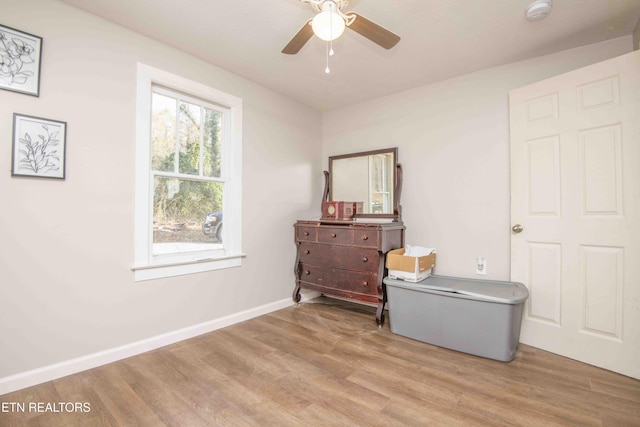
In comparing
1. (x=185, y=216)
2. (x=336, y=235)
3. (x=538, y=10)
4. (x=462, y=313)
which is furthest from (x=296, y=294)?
(x=538, y=10)

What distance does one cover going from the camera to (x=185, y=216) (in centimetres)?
258

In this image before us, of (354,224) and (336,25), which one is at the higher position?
(336,25)

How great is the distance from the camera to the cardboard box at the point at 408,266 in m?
2.53

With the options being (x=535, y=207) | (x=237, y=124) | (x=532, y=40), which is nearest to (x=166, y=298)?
(x=237, y=124)

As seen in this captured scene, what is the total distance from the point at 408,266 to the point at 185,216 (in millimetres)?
2028

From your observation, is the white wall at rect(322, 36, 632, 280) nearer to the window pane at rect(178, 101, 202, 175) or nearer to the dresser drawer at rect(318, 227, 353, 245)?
the dresser drawer at rect(318, 227, 353, 245)

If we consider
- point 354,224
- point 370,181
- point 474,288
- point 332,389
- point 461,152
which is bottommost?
point 332,389

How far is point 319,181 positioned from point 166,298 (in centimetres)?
225

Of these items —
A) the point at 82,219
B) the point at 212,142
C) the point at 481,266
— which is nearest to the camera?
the point at 82,219

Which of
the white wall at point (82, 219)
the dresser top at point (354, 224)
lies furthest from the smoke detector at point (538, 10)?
the white wall at point (82, 219)

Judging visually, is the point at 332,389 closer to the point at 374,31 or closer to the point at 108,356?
the point at 108,356

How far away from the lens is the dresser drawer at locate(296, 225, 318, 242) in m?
3.16

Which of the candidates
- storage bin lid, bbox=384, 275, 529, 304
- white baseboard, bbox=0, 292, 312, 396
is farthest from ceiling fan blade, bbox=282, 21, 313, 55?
white baseboard, bbox=0, 292, 312, 396

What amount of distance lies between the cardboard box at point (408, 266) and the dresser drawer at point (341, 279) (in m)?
0.20
